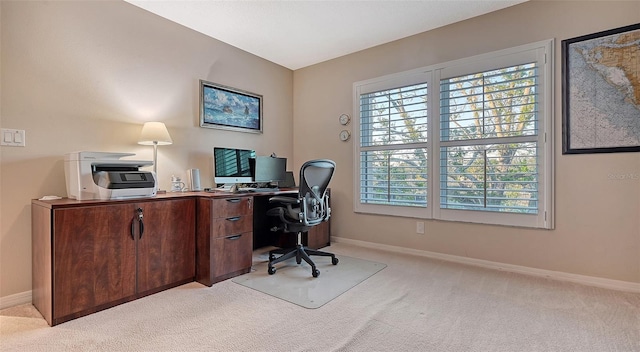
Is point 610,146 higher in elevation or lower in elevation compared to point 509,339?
higher

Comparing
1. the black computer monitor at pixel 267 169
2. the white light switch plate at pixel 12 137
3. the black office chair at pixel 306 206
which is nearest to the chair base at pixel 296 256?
the black office chair at pixel 306 206

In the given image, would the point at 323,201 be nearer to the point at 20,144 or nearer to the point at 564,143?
the point at 564,143

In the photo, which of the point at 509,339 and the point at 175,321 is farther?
the point at 175,321

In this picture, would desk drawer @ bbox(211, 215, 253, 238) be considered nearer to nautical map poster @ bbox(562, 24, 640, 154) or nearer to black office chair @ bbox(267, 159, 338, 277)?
black office chair @ bbox(267, 159, 338, 277)

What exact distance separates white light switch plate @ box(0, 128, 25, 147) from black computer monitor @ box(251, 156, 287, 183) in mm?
1801

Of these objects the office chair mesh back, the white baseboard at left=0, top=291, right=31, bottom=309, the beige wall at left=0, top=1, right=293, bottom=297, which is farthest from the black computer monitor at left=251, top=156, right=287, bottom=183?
the white baseboard at left=0, top=291, right=31, bottom=309

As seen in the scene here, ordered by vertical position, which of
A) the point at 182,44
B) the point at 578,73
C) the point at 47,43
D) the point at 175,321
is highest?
the point at 182,44

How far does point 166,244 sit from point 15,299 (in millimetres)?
1011

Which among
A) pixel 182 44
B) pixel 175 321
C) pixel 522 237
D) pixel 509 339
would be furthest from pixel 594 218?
pixel 182 44

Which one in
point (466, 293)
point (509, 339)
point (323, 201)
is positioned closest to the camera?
point (509, 339)

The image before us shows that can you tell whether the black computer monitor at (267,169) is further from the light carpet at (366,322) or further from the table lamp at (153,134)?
the light carpet at (366,322)

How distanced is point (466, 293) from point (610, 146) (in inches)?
63.5

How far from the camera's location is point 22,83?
2.07m

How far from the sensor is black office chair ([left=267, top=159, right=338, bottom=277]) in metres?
2.62
